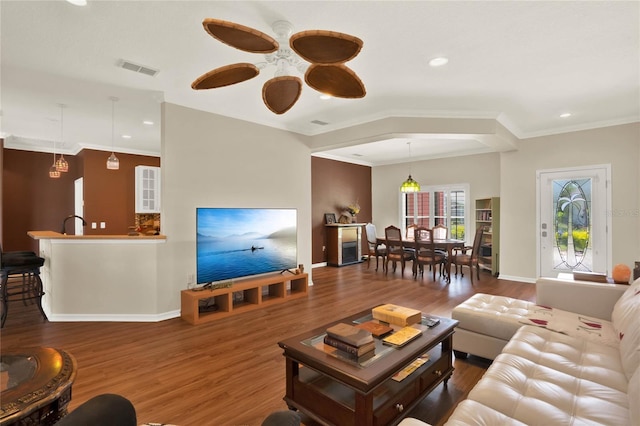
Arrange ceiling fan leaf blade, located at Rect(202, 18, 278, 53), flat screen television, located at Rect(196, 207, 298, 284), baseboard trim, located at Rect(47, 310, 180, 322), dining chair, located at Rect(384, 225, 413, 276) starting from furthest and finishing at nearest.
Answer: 1. dining chair, located at Rect(384, 225, 413, 276)
2. flat screen television, located at Rect(196, 207, 298, 284)
3. baseboard trim, located at Rect(47, 310, 180, 322)
4. ceiling fan leaf blade, located at Rect(202, 18, 278, 53)

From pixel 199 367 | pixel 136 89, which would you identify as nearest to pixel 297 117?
pixel 136 89

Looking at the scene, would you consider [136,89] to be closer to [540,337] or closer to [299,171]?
[299,171]

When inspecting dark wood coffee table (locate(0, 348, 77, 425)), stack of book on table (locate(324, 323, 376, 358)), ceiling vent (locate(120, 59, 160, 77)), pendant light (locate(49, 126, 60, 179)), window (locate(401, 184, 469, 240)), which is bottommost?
stack of book on table (locate(324, 323, 376, 358))

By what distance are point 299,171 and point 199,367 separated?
349cm

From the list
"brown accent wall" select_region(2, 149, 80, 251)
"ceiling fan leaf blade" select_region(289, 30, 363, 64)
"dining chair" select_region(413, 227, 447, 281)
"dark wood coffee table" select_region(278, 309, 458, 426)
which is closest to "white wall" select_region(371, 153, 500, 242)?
"dining chair" select_region(413, 227, 447, 281)

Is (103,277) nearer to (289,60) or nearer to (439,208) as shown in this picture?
(289,60)

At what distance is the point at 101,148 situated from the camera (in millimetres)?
6277

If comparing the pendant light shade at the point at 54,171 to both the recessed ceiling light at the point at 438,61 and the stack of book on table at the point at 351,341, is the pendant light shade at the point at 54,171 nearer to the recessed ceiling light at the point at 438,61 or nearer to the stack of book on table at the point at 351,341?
the stack of book on table at the point at 351,341

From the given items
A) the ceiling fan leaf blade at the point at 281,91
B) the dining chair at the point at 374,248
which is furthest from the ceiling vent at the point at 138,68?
the dining chair at the point at 374,248

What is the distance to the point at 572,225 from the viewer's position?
Result: 536cm

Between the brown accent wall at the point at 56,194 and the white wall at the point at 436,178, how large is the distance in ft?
20.8

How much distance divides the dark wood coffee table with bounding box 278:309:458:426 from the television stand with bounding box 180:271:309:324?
2.12 meters

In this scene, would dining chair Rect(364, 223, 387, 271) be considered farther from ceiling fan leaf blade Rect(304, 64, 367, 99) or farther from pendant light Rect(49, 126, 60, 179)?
pendant light Rect(49, 126, 60, 179)

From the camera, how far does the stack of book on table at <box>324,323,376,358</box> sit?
182 centimetres
